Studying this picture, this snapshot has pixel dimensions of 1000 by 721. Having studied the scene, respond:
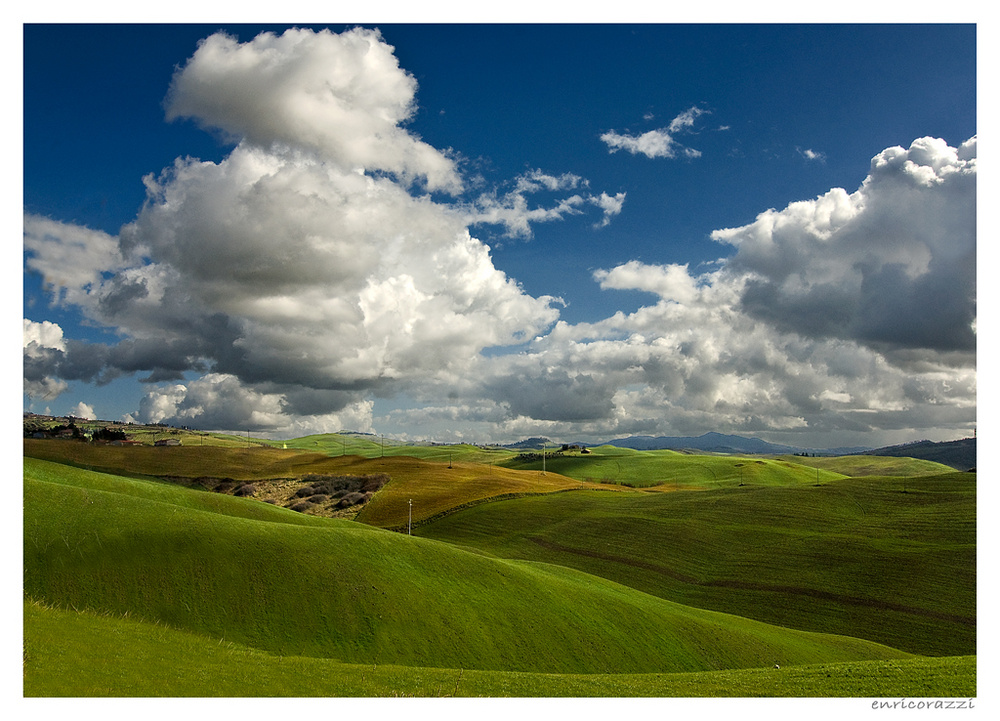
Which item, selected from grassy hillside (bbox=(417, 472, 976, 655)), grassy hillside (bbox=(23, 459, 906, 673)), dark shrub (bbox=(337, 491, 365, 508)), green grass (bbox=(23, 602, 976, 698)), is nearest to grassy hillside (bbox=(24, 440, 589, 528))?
dark shrub (bbox=(337, 491, 365, 508))

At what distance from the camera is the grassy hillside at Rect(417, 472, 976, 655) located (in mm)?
54188

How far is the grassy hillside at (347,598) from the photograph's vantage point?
28.8 meters

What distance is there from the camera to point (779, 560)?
68188 millimetres

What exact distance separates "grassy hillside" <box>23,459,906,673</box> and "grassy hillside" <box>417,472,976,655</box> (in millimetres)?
13493

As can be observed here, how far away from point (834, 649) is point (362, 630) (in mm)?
37412

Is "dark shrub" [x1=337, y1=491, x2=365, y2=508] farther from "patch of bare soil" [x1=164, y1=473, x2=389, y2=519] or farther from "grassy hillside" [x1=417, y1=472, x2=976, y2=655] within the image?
"grassy hillside" [x1=417, y1=472, x2=976, y2=655]

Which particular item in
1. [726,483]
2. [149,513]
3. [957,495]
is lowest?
[726,483]

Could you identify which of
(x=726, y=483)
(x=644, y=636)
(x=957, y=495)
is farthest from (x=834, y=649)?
(x=726, y=483)

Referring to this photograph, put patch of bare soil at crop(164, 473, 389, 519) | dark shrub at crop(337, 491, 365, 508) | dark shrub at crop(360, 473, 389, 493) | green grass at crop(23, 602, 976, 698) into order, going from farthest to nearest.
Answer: dark shrub at crop(360, 473, 389, 493)
dark shrub at crop(337, 491, 365, 508)
patch of bare soil at crop(164, 473, 389, 519)
green grass at crop(23, 602, 976, 698)

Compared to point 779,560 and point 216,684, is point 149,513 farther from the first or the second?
point 779,560

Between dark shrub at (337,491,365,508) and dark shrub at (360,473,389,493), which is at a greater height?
dark shrub at (360,473,389,493)

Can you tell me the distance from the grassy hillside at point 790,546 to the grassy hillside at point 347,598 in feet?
44.3

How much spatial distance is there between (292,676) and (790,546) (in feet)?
230

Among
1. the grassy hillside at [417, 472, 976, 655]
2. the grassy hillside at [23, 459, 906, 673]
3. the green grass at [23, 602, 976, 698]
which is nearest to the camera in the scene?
the green grass at [23, 602, 976, 698]
